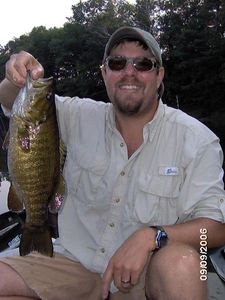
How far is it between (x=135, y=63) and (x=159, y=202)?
936 mm

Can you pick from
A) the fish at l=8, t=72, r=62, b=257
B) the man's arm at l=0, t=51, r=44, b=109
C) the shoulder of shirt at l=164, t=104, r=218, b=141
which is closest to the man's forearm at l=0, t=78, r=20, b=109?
the man's arm at l=0, t=51, r=44, b=109

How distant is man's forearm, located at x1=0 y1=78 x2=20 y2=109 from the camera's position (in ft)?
9.65

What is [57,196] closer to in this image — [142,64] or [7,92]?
[7,92]

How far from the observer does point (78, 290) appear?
120 inches

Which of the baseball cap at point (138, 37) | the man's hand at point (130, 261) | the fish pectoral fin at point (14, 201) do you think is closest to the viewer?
the man's hand at point (130, 261)

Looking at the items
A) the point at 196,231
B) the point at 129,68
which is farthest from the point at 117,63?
the point at 196,231

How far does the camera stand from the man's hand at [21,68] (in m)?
2.57

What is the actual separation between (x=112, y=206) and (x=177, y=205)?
406 millimetres

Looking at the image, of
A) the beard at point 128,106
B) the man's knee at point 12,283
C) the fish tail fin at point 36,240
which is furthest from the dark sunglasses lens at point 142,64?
the man's knee at point 12,283

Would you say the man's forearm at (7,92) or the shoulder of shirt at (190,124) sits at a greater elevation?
the man's forearm at (7,92)

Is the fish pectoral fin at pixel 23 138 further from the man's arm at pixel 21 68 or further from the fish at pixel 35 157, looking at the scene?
the man's arm at pixel 21 68

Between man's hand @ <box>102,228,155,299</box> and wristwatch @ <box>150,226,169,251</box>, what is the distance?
2 cm

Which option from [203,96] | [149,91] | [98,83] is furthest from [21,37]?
[149,91]

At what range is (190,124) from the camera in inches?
115
